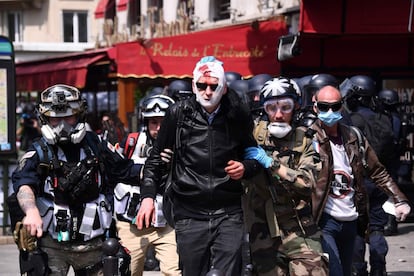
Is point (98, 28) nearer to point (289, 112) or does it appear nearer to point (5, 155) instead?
point (5, 155)

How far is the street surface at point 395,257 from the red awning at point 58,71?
8011 mm

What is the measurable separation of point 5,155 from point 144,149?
16.7ft

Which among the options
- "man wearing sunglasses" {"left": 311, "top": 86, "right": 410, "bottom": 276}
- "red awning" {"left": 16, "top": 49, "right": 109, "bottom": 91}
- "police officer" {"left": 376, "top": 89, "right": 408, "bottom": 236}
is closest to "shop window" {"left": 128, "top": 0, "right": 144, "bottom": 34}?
"red awning" {"left": 16, "top": 49, "right": 109, "bottom": 91}

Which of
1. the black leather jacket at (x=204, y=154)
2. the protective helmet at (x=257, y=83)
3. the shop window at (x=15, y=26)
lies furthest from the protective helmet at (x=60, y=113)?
the shop window at (x=15, y=26)

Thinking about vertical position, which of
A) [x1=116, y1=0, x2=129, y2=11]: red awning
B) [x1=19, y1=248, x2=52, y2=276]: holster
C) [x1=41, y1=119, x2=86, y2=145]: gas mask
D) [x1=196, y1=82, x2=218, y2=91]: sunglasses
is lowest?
[x1=19, y1=248, x2=52, y2=276]: holster

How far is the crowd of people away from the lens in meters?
4.87

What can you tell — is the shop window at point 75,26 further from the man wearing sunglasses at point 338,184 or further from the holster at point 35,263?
the holster at point 35,263

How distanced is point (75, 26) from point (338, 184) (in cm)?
3861

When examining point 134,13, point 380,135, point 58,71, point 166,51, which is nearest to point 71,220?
point 380,135

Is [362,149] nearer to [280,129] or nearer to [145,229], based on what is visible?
[280,129]

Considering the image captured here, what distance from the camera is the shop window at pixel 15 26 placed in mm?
43719

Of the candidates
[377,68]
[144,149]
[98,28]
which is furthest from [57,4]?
[144,149]

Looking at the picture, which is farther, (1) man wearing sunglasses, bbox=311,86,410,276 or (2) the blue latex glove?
(1) man wearing sunglasses, bbox=311,86,410,276

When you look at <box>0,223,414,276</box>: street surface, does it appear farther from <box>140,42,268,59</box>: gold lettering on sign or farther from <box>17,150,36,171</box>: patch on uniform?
<box>17,150,36,171</box>: patch on uniform
